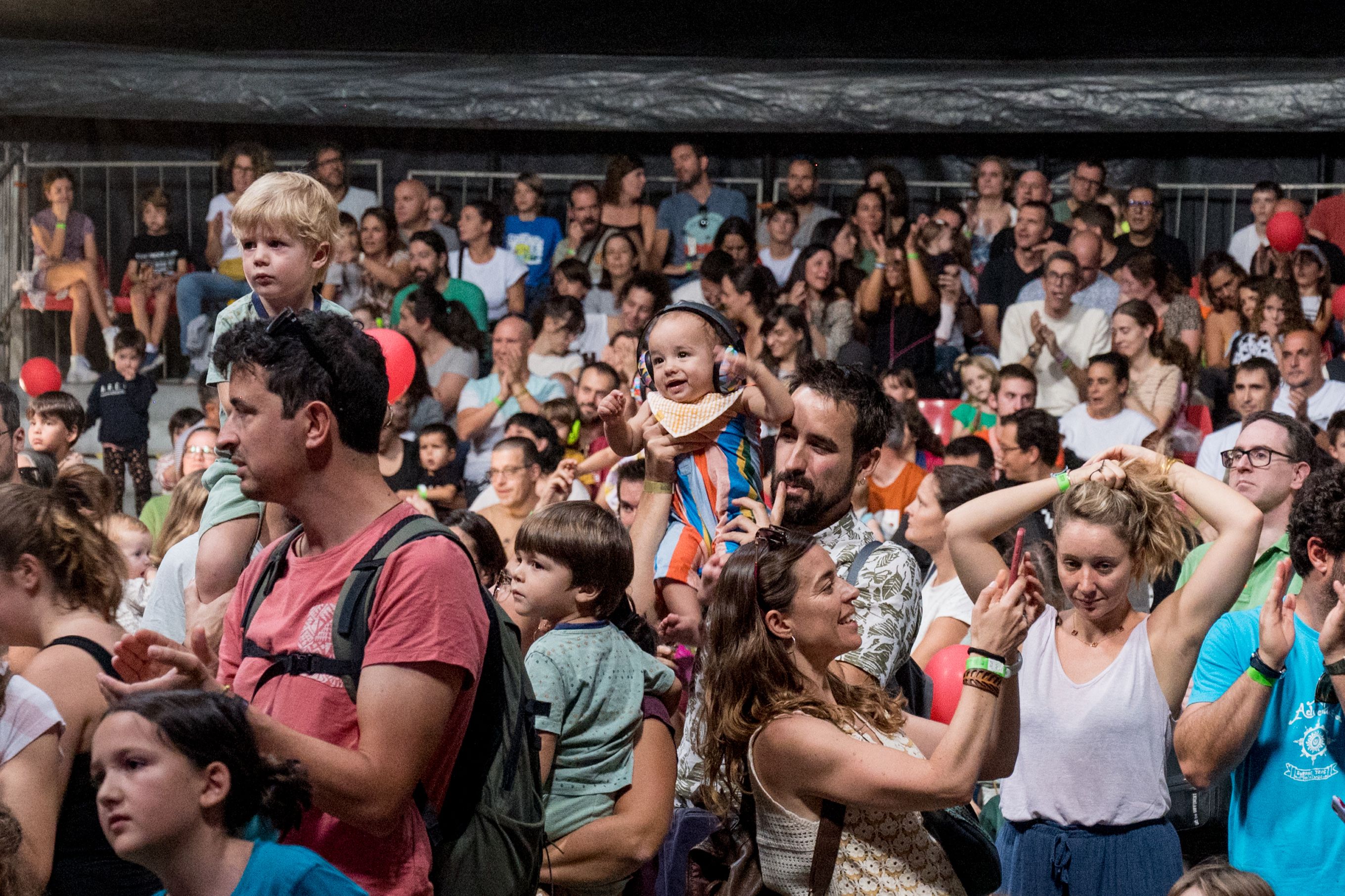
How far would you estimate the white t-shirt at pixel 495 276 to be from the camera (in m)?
10.5

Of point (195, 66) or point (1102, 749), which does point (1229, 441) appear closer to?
point (1102, 749)

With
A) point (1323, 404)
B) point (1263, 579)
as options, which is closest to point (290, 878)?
point (1263, 579)

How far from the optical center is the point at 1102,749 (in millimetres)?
3693

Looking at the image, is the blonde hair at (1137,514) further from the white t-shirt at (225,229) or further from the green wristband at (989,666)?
the white t-shirt at (225,229)

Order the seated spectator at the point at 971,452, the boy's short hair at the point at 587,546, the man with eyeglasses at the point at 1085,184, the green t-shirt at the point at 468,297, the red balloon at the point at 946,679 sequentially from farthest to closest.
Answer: the man with eyeglasses at the point at 1085,184 → the green t-shirt at the point at 468,297 → the seated spectator at the point at 971,452 → the red balloon at the point at 946,679 → the boy's short hair at the point at 587,546

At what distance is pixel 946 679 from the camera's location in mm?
4516

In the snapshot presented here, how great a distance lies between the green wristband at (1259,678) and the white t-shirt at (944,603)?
177 cm

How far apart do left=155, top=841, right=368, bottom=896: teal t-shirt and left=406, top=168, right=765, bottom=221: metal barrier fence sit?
10045mm

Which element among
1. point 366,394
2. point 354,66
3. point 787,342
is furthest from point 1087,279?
point 366,394

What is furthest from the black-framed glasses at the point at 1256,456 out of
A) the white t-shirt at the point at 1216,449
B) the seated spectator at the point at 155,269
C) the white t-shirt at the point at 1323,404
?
the seated spectator at the point at 155,269

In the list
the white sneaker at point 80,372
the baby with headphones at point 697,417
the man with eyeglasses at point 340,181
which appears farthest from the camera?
the man with eyeglasses at point 340,181

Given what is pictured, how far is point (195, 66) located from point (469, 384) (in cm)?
361

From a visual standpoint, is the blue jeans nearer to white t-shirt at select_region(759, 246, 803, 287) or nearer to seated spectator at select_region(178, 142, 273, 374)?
seated spectator at select_region(178, 142, 273, 374)

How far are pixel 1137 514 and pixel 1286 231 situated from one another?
613 cm
